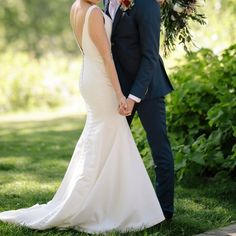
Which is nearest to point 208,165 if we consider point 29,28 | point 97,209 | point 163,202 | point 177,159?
point 177,159

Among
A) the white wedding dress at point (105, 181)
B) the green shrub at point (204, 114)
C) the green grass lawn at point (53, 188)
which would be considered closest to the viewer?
the white wedding dress at point (105, 181)

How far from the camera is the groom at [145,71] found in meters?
4.05

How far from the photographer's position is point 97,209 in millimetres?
4230

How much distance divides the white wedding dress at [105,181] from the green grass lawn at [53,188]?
0.36ft

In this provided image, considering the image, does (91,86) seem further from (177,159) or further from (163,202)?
(177,159)

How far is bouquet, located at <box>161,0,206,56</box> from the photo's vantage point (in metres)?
4.48

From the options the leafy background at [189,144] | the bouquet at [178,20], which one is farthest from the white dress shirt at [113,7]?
the leafy background at [189,144]

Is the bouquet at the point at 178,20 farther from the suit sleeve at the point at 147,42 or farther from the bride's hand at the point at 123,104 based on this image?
the bride's hand at the point at 123,104

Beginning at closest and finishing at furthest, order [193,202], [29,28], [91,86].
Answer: [91,86] → [193,202] → [29,28]

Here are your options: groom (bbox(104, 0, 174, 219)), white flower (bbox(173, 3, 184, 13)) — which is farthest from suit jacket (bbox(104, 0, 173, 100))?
white flower (bbox(173, 3, 184, 13))

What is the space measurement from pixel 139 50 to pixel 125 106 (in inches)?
15.5

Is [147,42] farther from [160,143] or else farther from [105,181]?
[105,181]

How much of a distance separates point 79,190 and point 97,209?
176mm

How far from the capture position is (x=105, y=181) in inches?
166
